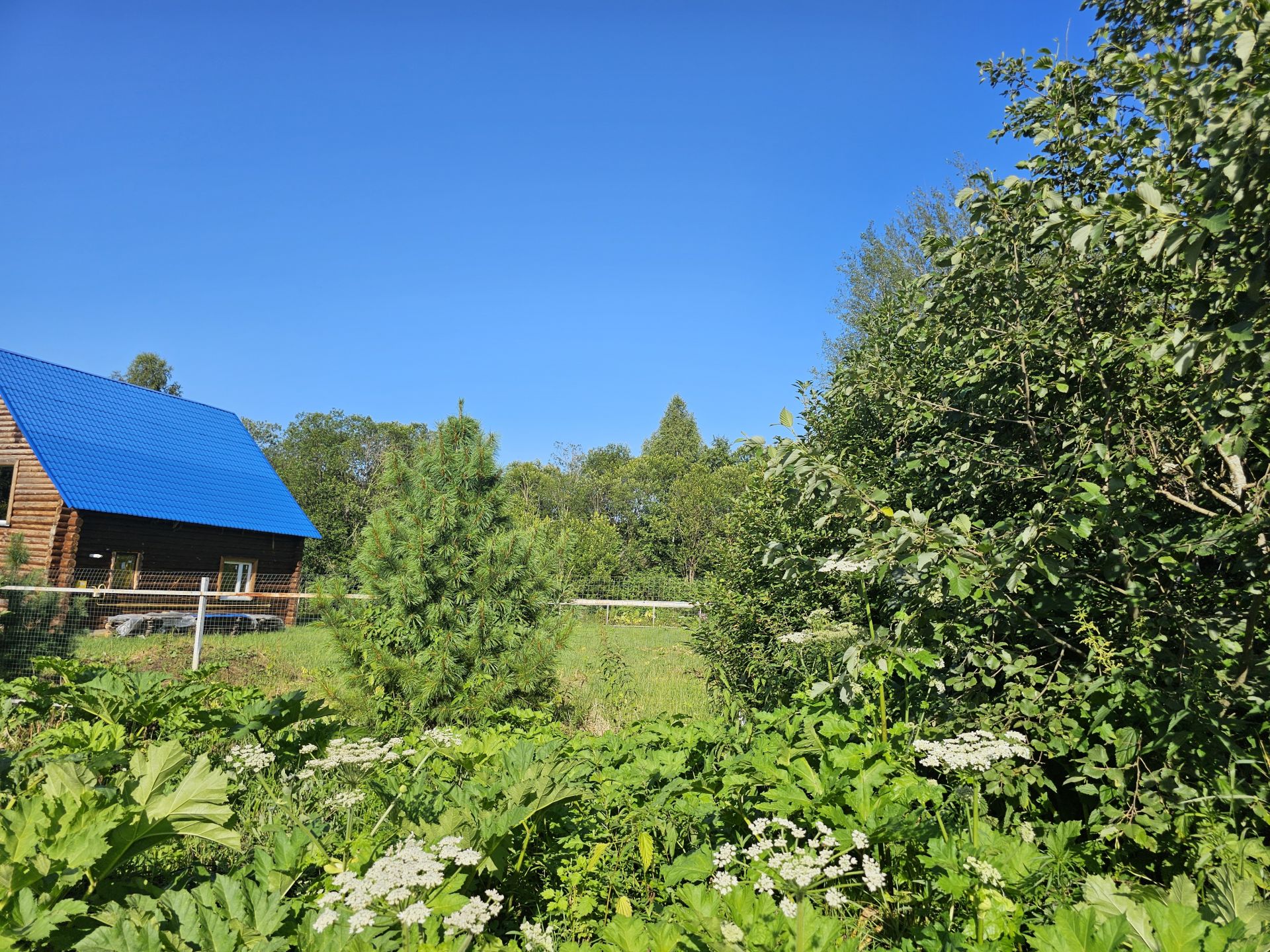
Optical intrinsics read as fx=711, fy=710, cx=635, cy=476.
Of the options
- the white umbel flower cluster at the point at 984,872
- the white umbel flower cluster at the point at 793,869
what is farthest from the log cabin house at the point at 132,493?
the white umbel flower cluster at the point at 984,872

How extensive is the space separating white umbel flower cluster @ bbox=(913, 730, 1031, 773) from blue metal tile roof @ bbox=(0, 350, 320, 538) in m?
17.5

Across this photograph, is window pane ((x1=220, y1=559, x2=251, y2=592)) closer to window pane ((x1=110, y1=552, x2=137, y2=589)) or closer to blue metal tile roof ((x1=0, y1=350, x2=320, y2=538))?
blue metal tile roof ((x1=0, y1=350, x2=320, y2=538))

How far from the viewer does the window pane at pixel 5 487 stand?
15.8m

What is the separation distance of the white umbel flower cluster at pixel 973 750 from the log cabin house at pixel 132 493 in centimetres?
1535

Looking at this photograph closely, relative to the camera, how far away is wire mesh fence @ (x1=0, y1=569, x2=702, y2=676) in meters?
9.12

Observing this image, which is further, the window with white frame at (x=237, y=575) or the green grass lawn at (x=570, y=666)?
the window with white frame at (x=237, y=575)

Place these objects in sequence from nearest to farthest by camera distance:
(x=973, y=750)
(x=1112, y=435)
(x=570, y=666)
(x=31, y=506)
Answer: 1. (x=973, y=750)
2. (x=1112, y=435)
3. (x=570, y=666)
4. (x=31, y=506)

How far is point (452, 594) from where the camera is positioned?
6.02 metres

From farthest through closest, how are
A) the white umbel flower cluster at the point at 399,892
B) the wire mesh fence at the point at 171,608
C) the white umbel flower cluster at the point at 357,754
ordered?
the wire mesh fence at the point at 171,608 → the white umbel flower cluster at the point at 357,754 → the white umbel flower cluster at the point at 399,892

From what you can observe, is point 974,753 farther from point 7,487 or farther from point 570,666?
point 7,487

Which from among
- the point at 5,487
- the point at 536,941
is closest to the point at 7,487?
the point at 5,487

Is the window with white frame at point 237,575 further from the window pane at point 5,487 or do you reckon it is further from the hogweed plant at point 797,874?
the hogweed plant at point 797,874

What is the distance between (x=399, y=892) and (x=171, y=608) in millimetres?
17102

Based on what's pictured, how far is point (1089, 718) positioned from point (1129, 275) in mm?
1657
